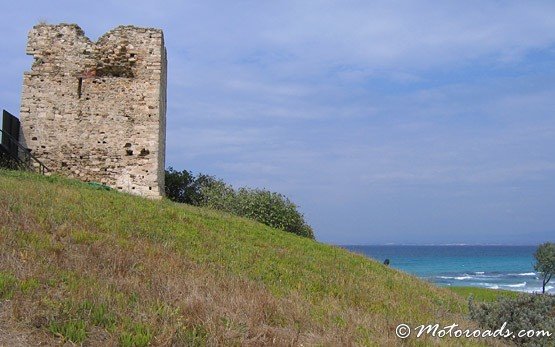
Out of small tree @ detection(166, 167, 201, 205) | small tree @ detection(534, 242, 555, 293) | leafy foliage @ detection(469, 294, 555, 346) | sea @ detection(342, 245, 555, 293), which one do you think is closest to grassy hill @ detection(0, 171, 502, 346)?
leafy foliage @ detection(469, 294, 555, 346)

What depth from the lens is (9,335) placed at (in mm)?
5395

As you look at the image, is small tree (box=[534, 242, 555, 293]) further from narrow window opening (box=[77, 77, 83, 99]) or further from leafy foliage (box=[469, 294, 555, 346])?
narrow window opening (box=[77, 77, 83, 99])

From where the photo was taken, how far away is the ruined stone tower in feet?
63.5

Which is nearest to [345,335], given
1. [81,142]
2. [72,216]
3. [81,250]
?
[81,250]

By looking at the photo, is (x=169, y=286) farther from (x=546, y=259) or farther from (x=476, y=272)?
(x=476, y=272)

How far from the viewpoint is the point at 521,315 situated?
863 cm

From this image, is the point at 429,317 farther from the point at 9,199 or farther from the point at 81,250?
the point at 9,199

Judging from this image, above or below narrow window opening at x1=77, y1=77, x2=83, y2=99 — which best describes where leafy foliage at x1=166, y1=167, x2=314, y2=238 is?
below

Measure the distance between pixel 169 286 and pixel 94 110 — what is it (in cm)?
1379

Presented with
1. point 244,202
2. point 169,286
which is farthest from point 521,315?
point 244,202

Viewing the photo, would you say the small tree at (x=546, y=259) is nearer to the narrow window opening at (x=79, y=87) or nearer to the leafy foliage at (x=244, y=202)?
the leafy foliage at (x=244, y=202)

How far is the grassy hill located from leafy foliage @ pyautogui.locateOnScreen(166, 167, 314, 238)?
28.7 ft

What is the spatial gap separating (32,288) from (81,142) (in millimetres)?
13918

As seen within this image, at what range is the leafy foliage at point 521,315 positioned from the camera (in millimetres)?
8198
